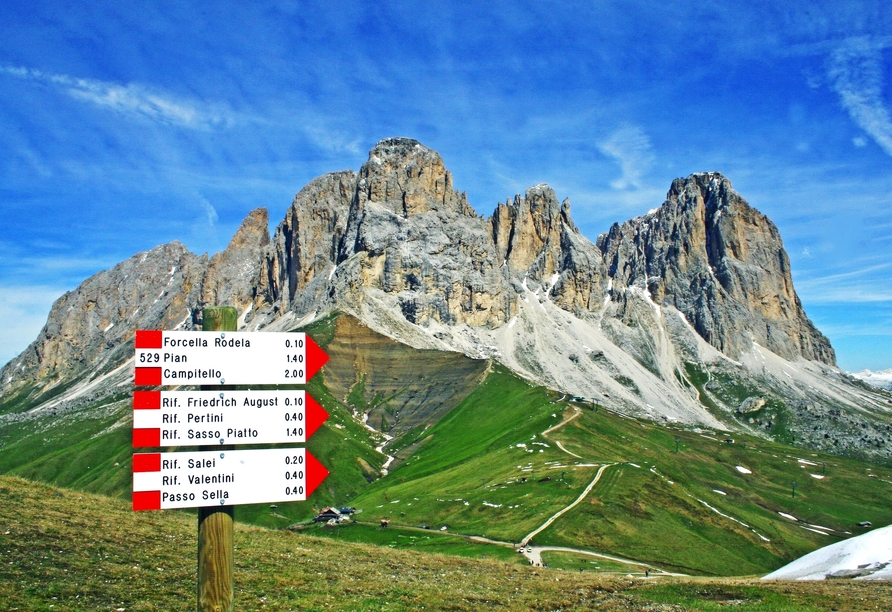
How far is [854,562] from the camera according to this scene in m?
44.2

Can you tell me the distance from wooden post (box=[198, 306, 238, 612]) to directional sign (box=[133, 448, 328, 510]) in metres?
0.29

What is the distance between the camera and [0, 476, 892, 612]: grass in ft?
64.5

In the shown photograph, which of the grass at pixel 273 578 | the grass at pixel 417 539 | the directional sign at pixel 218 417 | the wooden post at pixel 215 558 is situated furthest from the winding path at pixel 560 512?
the directional sign at pixel 218 417

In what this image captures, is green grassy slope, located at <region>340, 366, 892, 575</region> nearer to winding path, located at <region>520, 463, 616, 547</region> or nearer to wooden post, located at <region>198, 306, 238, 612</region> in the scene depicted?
winding path, located at <region>520, 463, 616, 547</region>

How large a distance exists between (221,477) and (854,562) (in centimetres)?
4814

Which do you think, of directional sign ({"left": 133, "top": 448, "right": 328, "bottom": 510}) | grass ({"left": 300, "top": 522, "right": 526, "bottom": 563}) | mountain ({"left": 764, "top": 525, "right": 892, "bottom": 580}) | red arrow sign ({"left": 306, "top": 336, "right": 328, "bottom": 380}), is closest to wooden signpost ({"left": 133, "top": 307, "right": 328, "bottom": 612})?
directional sign ({"left": 133, "top": 448, "right": 328, "bottom": 510})

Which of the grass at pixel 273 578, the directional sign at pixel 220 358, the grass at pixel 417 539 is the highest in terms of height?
Answer: the directional sign at pixel 220 358

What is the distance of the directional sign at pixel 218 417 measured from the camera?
12086 mm

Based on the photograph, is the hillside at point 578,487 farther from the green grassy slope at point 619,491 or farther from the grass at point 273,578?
the grass at point 273,578

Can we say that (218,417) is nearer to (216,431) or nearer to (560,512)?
(216,431)

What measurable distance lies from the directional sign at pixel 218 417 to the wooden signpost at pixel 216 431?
0.06 feet

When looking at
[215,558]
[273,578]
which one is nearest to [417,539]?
[273,578]

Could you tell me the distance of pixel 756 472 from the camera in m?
178

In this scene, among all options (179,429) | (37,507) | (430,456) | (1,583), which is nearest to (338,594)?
(1,583)
